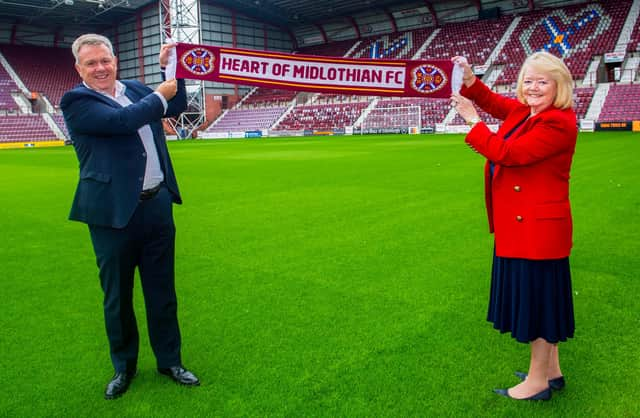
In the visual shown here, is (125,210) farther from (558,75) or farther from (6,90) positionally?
(6,90)

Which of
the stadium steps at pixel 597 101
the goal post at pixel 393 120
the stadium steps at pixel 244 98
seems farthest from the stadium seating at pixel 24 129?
the stadium steps at pixel 597 101

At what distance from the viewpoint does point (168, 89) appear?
3.30 m

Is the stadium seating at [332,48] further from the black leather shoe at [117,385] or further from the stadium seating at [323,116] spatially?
the black leather shoe at [117,385]

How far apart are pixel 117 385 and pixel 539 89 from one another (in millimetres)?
2966

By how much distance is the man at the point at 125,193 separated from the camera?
3062mm

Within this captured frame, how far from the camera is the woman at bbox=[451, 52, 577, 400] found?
2.80 metres

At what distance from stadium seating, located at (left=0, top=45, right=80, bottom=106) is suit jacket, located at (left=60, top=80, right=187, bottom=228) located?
184ft

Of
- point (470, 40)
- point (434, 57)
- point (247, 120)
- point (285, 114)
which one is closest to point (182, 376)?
point (434, 57)

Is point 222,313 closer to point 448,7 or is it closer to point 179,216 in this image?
point 179,216

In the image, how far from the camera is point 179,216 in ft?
30.6

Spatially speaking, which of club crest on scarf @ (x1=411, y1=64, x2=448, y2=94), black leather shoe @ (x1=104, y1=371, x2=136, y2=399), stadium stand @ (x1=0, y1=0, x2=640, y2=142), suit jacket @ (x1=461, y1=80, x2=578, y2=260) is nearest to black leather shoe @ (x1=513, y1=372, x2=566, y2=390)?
suit jacket @ (x1=461, y1=80, x2=578, y2=260)

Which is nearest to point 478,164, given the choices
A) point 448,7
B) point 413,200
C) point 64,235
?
point 413,200

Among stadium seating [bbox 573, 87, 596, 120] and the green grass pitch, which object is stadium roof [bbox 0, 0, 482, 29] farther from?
the green grass pitch

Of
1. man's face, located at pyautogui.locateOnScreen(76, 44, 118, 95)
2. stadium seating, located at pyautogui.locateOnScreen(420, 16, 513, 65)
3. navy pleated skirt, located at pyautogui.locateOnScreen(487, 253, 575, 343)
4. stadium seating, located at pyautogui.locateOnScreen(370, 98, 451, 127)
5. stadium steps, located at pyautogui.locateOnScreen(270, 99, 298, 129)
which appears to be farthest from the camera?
stadium steps, located at pyautogui.locateOnScreen(270, 99, 298, 129)
